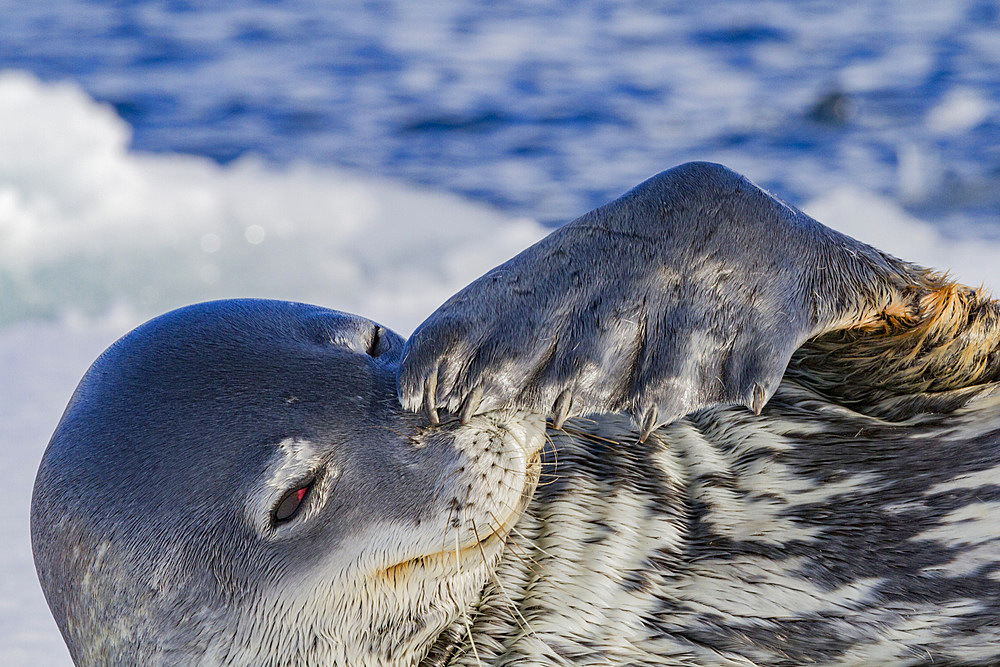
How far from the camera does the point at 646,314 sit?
207 centimetres

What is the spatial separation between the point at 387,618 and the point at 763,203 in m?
0.99

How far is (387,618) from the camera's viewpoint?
216cm

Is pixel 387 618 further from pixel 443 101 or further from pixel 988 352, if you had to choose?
pixel 443 101

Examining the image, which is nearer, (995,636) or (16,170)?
(995,636)

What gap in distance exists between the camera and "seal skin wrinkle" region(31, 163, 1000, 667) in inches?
81.4

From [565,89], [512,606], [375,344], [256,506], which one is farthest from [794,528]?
[565,89]

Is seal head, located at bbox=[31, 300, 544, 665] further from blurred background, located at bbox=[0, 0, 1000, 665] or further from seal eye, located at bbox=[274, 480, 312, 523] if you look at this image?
blurred background, located at bbox=[0, 0, 1000, 665]

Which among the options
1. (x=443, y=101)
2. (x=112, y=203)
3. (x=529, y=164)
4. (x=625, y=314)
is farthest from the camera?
(x=443, y=101)

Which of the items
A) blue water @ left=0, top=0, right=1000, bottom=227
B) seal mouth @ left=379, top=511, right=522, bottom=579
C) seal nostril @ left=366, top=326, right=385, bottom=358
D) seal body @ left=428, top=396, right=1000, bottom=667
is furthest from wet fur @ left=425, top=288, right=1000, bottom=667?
blue water @ left=0, top=0, right=1000, bottom=227

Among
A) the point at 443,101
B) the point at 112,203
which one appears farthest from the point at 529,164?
the point at 112,203

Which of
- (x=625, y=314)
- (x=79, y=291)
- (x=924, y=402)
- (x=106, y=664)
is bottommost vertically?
(x=79, y=291)

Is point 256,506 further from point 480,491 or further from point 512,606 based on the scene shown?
point 512,606

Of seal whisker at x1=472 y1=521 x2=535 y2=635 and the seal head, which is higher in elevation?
the seal head

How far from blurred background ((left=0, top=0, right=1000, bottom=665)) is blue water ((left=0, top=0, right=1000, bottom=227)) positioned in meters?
0.03
